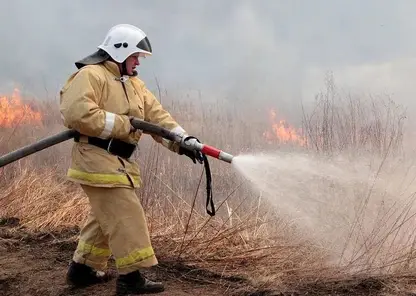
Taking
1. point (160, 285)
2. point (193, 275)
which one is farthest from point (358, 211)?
point (160, 285)

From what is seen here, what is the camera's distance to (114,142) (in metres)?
3.40

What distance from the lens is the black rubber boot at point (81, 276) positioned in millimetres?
3740

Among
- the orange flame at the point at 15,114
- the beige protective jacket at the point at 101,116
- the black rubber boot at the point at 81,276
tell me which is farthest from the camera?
the orange flame at the point at 15,114

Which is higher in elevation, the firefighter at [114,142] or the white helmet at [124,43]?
the white helmet at [124,43]

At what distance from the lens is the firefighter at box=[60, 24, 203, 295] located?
320 cm

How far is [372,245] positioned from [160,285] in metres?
1.68

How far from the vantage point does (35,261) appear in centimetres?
458

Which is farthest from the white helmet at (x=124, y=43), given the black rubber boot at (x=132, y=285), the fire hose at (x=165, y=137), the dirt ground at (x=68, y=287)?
the dirt ground at (x=68, y=287)

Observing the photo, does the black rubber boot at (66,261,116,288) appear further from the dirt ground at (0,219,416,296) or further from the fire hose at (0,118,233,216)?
the fire hose at (0,118,233,216)

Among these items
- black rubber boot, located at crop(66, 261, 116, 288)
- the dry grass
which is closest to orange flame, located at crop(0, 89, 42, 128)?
the dry grass

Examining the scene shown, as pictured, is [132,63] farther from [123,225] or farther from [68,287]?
[68,287]

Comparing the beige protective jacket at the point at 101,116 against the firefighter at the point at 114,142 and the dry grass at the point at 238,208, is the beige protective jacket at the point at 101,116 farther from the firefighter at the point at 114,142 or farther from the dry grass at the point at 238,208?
the dry grass at the point at 238,208

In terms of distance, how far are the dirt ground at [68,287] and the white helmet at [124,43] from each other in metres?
1.76

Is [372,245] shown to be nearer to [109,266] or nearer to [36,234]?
[109,266]
